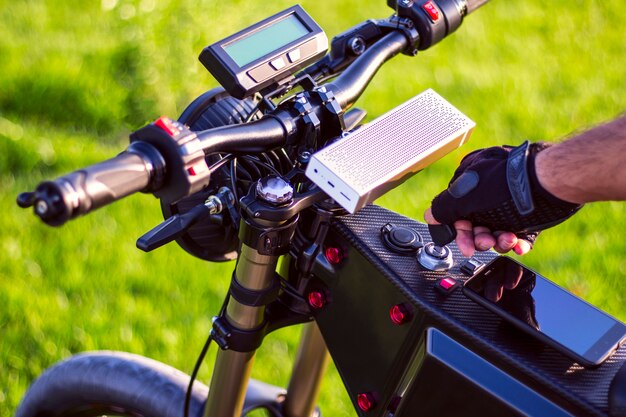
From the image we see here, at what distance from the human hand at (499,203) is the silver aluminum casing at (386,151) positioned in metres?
0.07

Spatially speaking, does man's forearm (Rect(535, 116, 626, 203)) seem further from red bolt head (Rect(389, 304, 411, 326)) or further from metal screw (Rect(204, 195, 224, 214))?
metal screw (Rect(204, 195, 224, 214))

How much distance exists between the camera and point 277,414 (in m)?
1.98

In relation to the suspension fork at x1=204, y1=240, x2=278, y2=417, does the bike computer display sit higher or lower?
higher

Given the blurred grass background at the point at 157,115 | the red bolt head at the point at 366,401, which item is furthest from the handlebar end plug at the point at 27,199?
the blurred grass background at the point at 157,115

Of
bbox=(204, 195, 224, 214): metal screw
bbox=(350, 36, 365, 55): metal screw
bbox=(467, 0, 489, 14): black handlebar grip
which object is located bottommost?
bbox=(204, 195, 224, 214): metal screw

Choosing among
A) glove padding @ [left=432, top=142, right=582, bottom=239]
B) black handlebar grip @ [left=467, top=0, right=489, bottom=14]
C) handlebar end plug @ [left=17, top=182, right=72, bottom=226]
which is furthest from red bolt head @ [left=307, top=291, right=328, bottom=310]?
black handlebar grip @ [left=467, top=0, right=489, bottom=14]

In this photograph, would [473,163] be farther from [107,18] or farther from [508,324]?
[107,18]

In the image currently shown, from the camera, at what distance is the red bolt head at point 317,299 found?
1537 mm

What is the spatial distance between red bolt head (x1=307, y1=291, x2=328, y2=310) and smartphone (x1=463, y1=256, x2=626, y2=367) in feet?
0.89

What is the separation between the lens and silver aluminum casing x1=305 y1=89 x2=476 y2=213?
4.25 feet

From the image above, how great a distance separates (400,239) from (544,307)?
0.28 m

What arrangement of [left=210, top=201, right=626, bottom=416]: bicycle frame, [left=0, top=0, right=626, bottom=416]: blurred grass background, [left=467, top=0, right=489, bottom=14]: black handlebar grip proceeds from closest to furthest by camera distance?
1. [left=210, top=201, right=626, bottom=416]: bicycle frame
2. [left=467, top=0, right=489, bottom=14]: black handlebar grip
3. [left=0, top=0, right=626, bottom=416]: blurred grass background

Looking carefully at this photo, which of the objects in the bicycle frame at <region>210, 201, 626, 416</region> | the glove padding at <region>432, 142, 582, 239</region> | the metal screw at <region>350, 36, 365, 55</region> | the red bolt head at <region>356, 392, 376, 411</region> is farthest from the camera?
the metal screw at <region>350, 36, 365, 55</region>

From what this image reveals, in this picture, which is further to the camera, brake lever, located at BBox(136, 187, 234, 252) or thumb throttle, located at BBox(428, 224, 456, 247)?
thumb throttle, located at BBox(428, 224, 456, 247)
